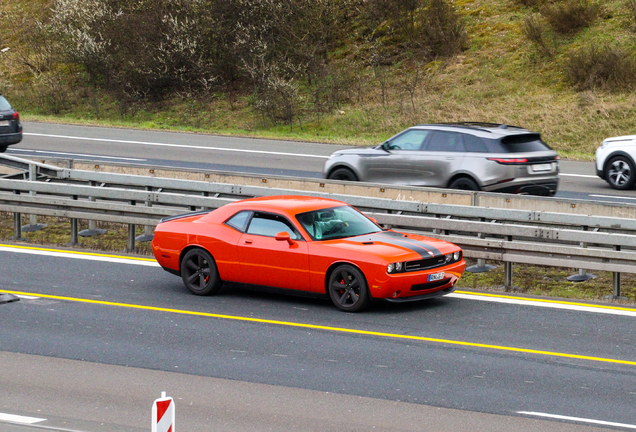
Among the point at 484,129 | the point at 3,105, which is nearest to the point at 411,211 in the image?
the point at 484,129

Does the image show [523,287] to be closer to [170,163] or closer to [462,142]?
[462,142]

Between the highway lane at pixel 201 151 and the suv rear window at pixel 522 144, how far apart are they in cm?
330

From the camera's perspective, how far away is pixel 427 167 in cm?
1739

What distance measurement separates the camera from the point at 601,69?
1222 inches

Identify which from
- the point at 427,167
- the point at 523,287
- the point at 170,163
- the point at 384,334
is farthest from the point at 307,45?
the point at 384,334

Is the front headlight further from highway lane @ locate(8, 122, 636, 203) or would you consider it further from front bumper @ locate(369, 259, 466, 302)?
highway lane @ locate(8, 122, 636, 203)

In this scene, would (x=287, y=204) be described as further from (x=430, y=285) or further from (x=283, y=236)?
(x=430, y=285)

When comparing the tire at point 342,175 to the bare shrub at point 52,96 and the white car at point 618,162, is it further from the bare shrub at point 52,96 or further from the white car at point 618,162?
the bare shrub at point 52,96

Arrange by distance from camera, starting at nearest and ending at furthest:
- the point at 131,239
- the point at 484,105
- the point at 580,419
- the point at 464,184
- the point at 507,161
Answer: the point at 580,419
the point at 131,239
the point at 507,161
the point at 464,184
the point at 484,105

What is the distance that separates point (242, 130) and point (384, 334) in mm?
23657

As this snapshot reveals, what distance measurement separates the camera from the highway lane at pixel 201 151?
2288cm

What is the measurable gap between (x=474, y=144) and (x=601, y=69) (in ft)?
52.3

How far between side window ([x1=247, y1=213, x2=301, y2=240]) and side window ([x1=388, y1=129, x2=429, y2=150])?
20.9ft

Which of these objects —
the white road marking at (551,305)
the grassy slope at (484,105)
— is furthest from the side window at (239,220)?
the grassy slope at (484,105)
